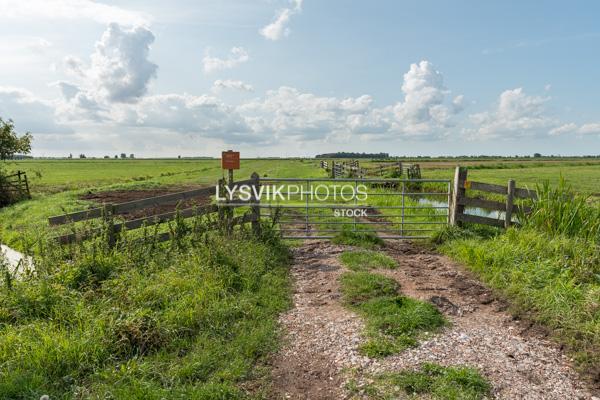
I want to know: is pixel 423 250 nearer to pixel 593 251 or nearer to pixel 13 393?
pixel 593 251

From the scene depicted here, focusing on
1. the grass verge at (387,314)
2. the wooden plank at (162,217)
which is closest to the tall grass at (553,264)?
the grass verge at (387,314)

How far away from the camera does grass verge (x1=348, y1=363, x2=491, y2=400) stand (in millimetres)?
3609

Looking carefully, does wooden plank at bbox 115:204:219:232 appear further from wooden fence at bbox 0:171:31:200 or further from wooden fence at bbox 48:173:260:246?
wooden fence at bbox 0:171:31:200

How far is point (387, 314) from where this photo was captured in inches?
207

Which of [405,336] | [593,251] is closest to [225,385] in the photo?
[405,336]

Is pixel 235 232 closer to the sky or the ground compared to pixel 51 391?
closer to the sky

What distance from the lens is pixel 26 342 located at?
414cm

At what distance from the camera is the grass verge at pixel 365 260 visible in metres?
7.62

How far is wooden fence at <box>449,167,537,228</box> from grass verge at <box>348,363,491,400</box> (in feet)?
21.5

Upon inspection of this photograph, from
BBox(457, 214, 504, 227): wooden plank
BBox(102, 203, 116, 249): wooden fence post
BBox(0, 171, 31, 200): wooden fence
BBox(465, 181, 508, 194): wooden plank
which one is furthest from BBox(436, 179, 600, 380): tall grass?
BBox(0, 171, 31, 200): wooden fence

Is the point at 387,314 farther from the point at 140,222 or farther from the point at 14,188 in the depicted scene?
the point at 14,188

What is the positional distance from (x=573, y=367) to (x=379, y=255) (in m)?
4.37

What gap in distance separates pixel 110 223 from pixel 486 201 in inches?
337

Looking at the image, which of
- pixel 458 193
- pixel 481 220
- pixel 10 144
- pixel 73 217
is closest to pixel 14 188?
pixel 10 144
